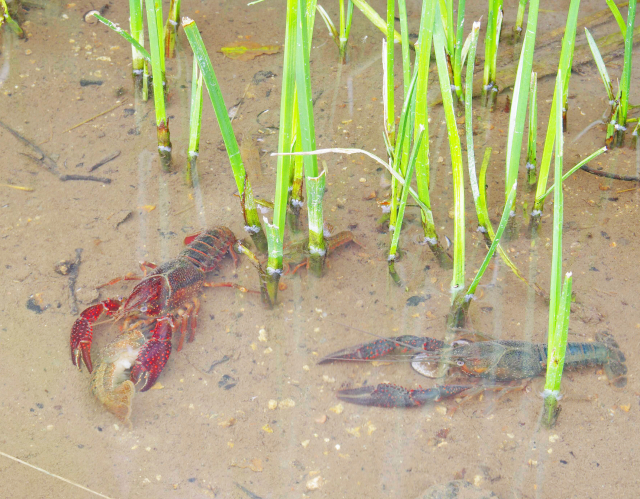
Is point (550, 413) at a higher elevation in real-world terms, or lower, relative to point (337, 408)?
higher

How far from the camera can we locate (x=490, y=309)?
2.60 meters

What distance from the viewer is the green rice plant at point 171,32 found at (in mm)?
3869

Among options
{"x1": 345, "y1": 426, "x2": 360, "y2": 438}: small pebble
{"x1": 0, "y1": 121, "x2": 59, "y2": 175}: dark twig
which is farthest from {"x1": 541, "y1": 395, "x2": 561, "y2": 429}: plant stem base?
{"x1": 0, "y1": 121, "x2": 59, "y2": 175}: dark twig

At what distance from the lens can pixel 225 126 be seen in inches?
85.9

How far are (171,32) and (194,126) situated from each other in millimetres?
1509

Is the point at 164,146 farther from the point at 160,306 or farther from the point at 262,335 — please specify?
the point at 262,335

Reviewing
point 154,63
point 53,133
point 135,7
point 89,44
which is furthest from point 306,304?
point 89,44

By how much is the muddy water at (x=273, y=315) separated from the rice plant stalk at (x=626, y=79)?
0.16m

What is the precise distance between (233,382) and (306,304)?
53cm

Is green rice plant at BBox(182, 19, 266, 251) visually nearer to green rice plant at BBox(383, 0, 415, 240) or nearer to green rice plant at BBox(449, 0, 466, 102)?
green rice plant at BBox(383, 0, 415, 240)

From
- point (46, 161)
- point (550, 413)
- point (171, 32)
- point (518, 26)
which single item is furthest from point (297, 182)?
point (518, 26)

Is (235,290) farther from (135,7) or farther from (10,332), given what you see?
(135,7)

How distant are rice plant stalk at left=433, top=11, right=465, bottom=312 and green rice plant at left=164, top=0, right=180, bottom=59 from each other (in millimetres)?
2561

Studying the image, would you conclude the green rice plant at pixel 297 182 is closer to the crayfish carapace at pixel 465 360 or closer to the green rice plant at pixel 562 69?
the crayfish carapace at pixel 465 360
